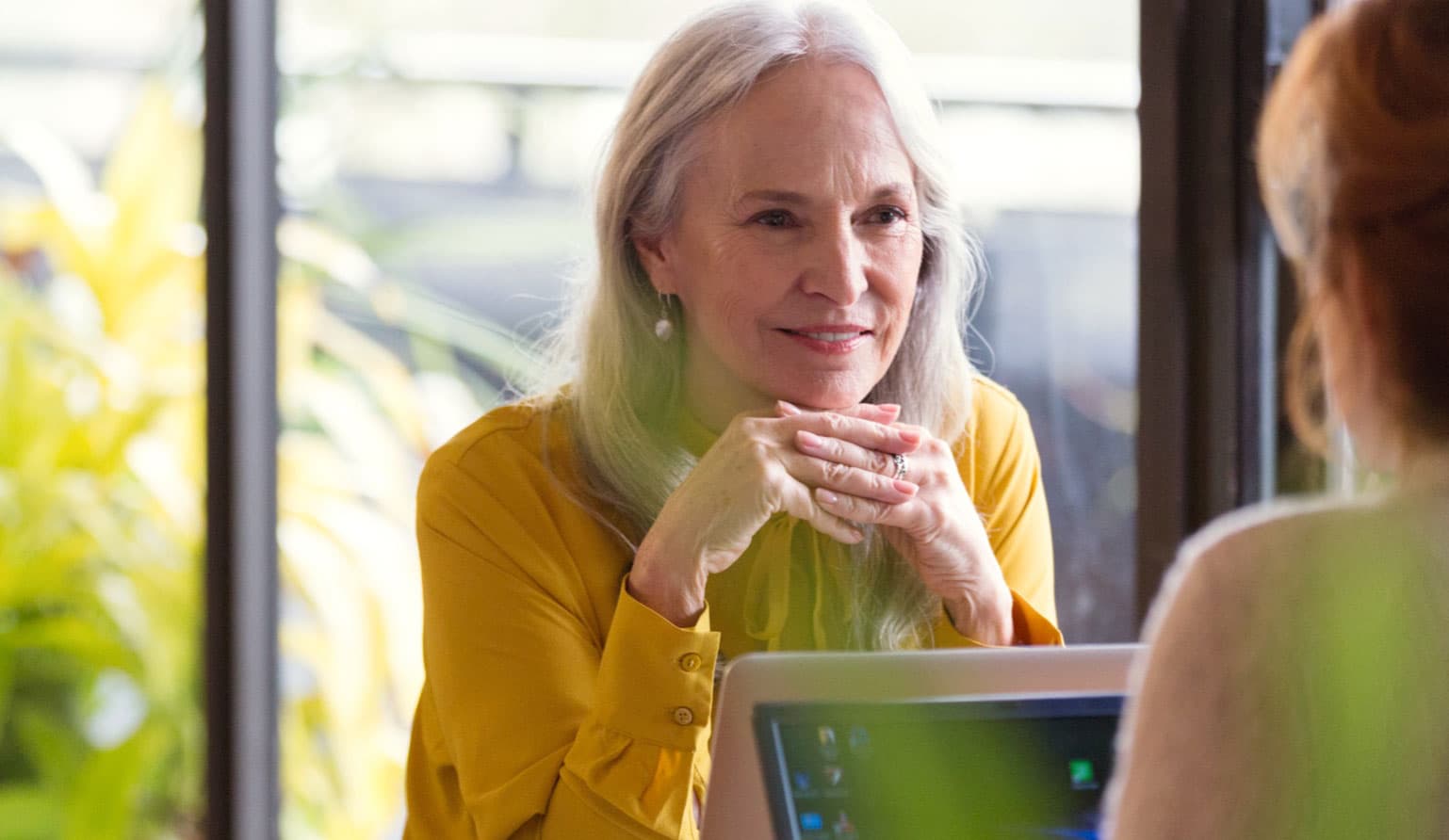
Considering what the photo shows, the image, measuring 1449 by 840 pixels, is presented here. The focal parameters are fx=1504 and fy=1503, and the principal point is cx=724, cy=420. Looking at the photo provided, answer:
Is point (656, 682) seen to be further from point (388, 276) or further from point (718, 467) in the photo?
point (388, 276)

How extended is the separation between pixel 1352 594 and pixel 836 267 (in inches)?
40.8

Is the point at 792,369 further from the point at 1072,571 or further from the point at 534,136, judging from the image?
the point at 534,136

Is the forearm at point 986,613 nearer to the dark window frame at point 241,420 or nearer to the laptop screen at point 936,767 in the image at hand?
the laptop screen at point 936,767

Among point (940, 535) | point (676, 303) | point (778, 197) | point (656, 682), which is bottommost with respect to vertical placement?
point (656, 682)

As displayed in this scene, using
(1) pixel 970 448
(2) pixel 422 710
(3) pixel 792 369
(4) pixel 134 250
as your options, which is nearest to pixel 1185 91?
(1) pixel 970 448

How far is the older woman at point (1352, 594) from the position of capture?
651mm

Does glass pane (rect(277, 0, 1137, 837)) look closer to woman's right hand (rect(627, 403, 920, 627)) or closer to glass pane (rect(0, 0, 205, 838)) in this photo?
glass pane (rect(0, 0, 205, 838))

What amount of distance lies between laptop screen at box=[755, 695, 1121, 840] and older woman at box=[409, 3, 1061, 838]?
62 cm

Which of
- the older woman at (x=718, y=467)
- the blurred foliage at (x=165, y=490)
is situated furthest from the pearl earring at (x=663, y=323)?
the blurred foliage at (x=165, y=490)

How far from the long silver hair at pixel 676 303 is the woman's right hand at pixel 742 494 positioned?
0.38ft

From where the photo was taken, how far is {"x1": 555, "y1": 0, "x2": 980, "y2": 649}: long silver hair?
1.68 meters

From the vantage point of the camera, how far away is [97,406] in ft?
9.45

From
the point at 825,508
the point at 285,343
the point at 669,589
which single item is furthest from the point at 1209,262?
the point at 285,343

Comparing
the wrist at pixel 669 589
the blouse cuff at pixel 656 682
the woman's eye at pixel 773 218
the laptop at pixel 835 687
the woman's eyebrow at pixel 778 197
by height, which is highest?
the woman's eyebrow at pixel 778 197
